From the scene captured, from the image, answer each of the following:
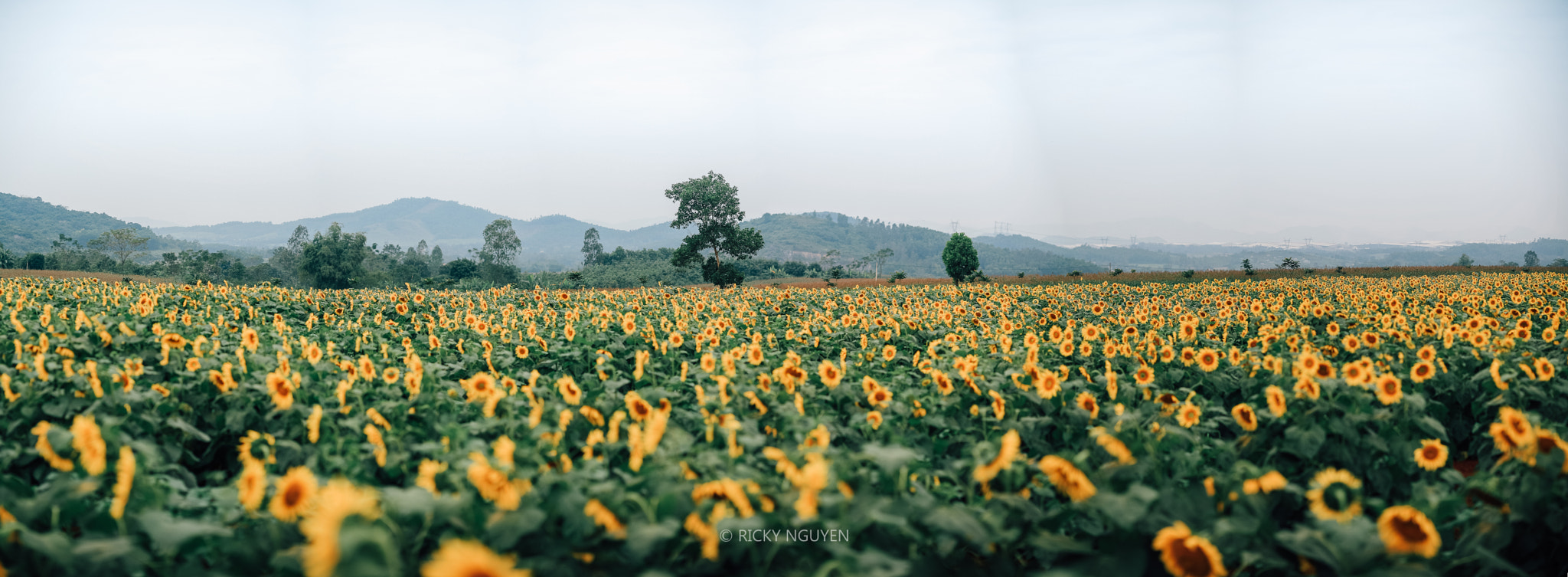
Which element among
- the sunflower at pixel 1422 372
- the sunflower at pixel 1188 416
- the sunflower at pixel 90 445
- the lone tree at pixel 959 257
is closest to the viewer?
the sunflower at pixel 90 445

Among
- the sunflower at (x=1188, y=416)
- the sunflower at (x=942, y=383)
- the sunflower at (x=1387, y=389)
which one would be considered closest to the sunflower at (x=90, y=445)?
the sunflower at (x=942, y=383)

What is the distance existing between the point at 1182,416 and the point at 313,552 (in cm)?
422

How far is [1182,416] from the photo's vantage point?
156 inches

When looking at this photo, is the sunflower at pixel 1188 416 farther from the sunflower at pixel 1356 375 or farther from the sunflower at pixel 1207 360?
the sunflower at pixel 1207 360

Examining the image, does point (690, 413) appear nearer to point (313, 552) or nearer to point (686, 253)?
point (313, 552)

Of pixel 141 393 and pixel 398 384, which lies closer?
pixel 141 393

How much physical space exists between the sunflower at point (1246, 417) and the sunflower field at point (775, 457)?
0.06 ft

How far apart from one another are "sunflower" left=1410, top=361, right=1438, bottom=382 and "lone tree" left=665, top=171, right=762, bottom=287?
47943mm

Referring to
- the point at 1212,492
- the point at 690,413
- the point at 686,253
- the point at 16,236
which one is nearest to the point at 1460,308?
the point at 1212,492

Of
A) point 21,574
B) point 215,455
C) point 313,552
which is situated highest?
point 313,552

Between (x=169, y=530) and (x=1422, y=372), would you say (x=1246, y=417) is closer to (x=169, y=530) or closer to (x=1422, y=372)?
(x=1422, y=372)

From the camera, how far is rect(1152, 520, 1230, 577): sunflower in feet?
7.29

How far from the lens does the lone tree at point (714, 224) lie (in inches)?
2087

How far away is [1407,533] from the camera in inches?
92.1
